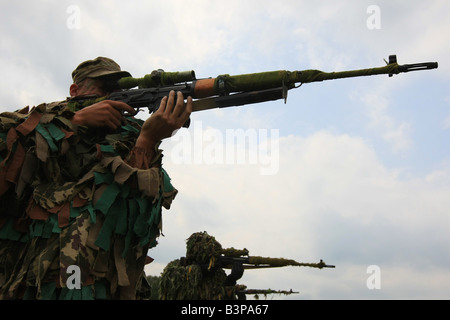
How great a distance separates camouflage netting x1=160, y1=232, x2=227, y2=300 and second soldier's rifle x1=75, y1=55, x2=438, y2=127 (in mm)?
6508

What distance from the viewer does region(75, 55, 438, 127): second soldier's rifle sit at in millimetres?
3275

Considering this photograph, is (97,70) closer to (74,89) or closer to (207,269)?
(74,89)

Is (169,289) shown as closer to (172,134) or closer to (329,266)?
(329,266)

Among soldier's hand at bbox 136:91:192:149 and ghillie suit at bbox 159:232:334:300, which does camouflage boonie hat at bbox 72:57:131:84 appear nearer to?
soldier's hand at bbox 136:91:192:149

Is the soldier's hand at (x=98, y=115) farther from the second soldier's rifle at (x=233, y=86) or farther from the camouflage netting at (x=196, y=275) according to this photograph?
the camouflage netting at (x=196, y=275)

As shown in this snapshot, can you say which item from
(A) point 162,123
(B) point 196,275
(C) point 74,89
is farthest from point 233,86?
(B) point 196,275

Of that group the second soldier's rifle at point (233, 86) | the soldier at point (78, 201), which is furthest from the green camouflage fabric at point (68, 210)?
the second soldier's rifle at point (233, 86)

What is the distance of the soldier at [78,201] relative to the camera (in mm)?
2676

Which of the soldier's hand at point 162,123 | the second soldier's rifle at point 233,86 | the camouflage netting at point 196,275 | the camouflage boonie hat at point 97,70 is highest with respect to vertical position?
the camouflage boonie hat at point 97,70

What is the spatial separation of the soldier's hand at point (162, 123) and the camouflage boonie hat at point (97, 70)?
2.30 feet

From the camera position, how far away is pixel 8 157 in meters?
2.86

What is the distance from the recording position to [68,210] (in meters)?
2.78

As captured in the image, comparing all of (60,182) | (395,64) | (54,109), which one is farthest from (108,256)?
(395,64)
